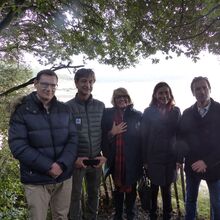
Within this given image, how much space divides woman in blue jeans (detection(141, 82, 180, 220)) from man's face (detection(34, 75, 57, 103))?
5.13ft

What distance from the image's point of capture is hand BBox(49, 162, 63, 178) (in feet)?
10.7

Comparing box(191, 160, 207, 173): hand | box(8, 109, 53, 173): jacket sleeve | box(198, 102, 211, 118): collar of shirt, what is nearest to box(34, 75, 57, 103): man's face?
box(8, 109, 53, 173): jacket sleeve

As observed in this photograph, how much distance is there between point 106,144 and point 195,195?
1.44m

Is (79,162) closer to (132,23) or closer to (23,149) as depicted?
(23,149)

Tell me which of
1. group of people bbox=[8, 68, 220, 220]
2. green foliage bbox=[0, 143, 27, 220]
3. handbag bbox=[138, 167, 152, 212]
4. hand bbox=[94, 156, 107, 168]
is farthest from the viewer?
handbag bbox=[138, 167, 152, 212]

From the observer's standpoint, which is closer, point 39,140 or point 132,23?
point 39,140

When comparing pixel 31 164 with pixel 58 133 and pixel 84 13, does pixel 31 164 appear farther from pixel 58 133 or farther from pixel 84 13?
pixel 84 13

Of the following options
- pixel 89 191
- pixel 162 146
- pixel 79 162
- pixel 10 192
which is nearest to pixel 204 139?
pixel 162 146

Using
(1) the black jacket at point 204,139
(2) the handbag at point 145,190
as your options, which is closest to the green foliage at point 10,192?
(2) the handbag at point 145,190

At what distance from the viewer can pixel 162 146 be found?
4.18m

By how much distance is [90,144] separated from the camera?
4039mm

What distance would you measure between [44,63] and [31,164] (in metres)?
6.03

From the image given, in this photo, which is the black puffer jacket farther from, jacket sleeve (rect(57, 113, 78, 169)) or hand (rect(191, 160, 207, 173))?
hand (rect(191, 160, 207, 173))

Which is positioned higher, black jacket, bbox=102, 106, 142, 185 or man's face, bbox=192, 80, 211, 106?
man's face, bbox=192, 80, 211, 106
